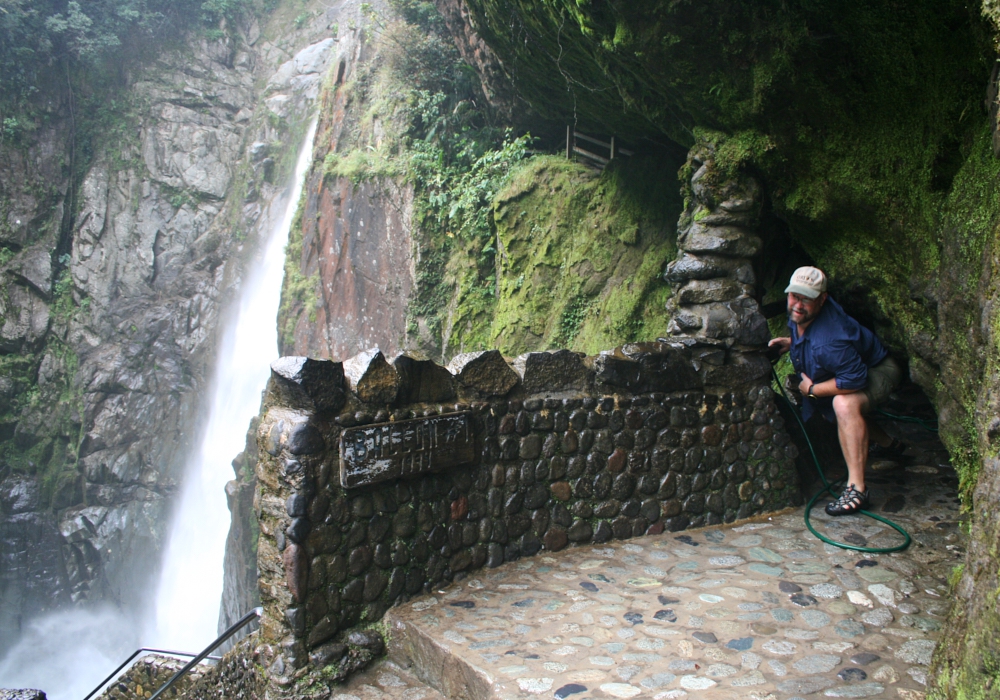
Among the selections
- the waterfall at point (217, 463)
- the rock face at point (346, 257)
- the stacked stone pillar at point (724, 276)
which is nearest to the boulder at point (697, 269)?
the stacked stone pillar at point (724, 276)

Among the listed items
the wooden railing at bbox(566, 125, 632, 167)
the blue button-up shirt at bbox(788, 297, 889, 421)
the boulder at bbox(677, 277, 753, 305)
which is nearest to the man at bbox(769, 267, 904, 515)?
the blue button-up shirt at bbox(788, 297, 889, 421)

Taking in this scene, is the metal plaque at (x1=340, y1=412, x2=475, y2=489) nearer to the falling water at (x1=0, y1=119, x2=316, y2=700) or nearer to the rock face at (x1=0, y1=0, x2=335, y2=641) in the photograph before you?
the rock face at (x1=0, y1=0, x2=335, y2=641)

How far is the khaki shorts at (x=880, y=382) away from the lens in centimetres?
449

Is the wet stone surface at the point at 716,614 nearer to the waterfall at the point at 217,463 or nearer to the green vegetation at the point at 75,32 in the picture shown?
the waterfall at the point at 217,463

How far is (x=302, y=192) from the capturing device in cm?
1606

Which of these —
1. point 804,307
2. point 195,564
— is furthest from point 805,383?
point 195,564

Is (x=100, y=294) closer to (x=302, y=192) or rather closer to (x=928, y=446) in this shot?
(x=302, y=192)

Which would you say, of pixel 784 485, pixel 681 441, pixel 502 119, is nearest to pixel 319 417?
pixel 681 441

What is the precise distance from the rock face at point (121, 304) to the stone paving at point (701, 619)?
468 inches

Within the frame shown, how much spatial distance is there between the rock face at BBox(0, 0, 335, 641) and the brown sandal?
1245cm

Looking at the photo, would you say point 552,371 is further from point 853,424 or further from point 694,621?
point 853,424

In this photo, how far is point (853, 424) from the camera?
4375 mm

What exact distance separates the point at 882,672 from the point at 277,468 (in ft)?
9.15

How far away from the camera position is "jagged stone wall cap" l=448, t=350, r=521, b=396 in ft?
13.1
